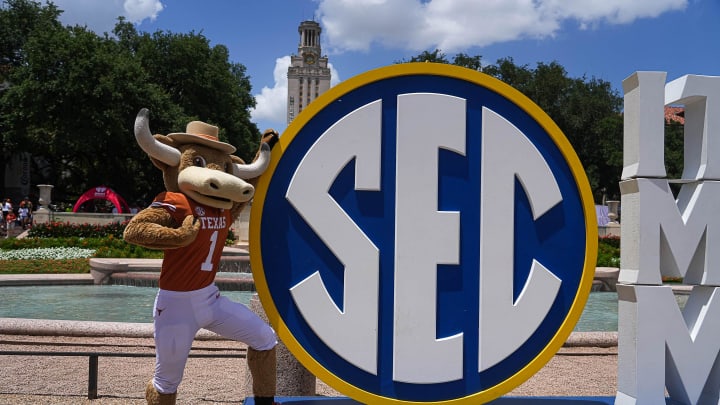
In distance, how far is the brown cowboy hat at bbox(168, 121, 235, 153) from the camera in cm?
372

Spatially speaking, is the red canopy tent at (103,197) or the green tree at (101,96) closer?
the red canopy tent at (103,197)

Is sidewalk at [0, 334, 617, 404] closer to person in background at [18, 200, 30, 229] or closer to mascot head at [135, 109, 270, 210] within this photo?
mascot head at [135, 109, 270, 210]

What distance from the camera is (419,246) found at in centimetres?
384

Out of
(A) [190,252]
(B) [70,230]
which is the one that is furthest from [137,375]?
(B) [70,230]

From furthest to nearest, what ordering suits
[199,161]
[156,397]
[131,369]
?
[131,369], [199,161], [156,397]

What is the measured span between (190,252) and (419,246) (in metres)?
1.39

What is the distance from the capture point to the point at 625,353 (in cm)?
401

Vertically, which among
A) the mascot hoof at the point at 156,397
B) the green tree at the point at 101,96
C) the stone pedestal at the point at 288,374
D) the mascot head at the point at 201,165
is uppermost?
the green tree at the point at 101,96

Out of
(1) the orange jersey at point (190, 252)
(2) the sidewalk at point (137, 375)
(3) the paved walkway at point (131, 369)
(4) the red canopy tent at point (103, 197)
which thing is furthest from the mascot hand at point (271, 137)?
(4) the red canopy tent at point (103, 197)

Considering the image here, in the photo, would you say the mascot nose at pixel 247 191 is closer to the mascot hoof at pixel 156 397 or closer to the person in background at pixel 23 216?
the mascot hoof at pixel 156 397

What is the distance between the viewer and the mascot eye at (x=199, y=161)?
3.73m

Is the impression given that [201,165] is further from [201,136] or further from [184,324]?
A: [184,324]

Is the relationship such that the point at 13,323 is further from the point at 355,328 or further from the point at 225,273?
the point at 225,273

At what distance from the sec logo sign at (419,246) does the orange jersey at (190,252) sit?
0.90 ft
